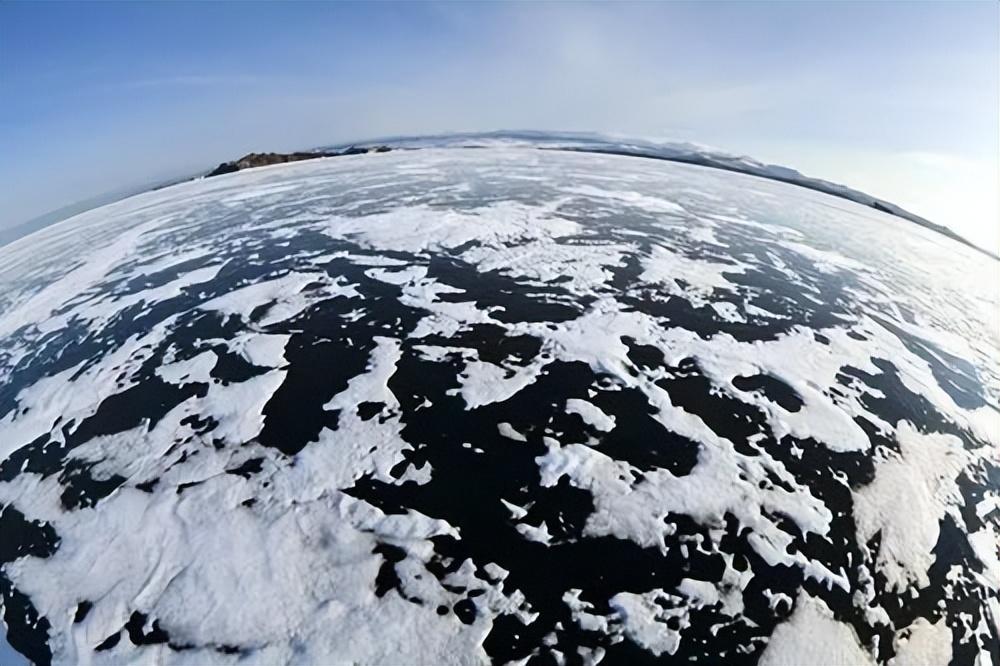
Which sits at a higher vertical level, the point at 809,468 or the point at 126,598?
the point at 809,468

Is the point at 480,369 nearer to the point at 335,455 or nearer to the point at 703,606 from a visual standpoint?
the point at 335,455

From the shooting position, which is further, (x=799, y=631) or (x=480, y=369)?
(x=480, y=369)

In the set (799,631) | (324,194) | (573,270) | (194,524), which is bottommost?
(799,631)

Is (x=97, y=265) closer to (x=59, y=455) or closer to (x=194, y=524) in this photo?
(x=59, y=455)

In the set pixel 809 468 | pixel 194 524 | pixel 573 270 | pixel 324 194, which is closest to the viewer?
pixel 194 524

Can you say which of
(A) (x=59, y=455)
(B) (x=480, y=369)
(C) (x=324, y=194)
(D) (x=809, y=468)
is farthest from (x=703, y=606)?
(C) (x=324, y=194)

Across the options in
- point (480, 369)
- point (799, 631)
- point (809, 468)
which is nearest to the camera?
point (799, 631)

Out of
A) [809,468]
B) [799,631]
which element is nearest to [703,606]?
[799,631]

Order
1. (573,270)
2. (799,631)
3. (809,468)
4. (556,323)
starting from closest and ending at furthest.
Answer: (799,631) < (809,468) < (556,323) < (573,270)

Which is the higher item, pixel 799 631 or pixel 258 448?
pixel 258 448
